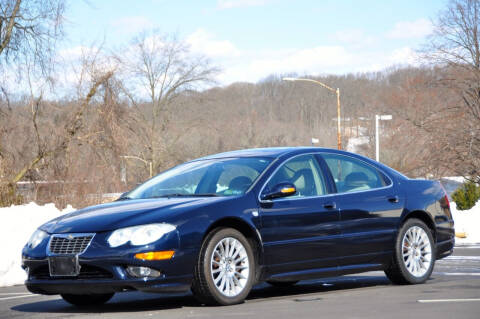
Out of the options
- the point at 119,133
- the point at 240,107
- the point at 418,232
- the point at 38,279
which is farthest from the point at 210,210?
the point at 240,107

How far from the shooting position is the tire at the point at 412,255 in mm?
9391

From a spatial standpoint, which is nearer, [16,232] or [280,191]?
[280,191]

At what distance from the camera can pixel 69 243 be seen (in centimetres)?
754

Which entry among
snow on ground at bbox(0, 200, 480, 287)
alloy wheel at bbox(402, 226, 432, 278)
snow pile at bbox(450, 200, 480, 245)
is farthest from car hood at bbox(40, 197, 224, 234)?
snow pile at bbox(450, 200, 480, 245)

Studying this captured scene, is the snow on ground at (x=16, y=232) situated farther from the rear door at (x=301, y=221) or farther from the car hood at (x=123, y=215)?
the rear door at (x=301, y=221)

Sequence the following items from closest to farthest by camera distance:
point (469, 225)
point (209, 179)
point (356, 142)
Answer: point (209, 179) < point (469, 225) < point (356, 142)

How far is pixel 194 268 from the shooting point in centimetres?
750

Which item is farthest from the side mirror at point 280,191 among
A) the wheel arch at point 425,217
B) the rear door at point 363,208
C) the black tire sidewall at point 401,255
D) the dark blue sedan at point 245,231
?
the wheel arch at point 425,217

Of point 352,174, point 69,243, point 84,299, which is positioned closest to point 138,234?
point 69,243

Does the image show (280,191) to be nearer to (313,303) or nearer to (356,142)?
(313,303)

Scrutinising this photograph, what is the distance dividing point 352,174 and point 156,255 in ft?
9.55

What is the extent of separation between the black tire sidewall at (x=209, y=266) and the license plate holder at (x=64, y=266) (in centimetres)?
114

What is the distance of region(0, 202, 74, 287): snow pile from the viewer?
38.3ft

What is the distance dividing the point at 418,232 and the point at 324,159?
1.52 meters
